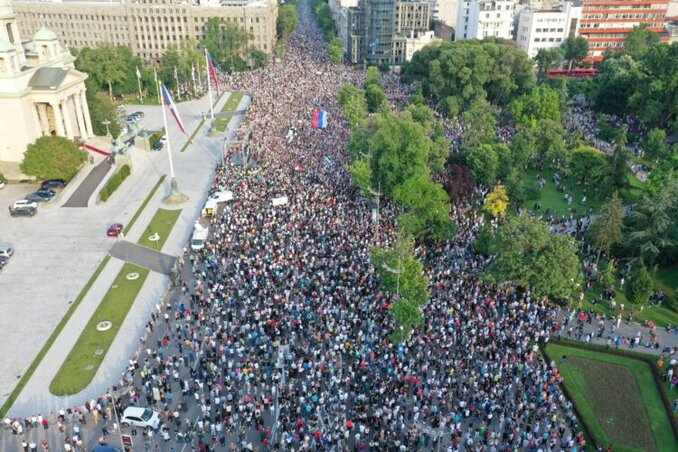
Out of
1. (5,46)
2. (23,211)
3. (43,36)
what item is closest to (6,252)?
(23,211)

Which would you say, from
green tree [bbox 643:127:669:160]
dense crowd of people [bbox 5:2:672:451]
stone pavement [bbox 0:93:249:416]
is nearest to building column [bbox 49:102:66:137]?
stone pavement [bbox 0:93:249:416]

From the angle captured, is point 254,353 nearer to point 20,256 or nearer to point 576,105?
point 20,256

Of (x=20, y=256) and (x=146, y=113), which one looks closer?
(x=20, y=256)

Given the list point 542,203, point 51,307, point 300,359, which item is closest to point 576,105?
point 542,203

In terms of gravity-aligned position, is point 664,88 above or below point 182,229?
above

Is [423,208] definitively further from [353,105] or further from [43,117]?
[43,117]

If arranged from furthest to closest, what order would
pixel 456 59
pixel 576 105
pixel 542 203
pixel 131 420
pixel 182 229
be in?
pixel 576 105
pixel 456 59
pixel 542 203
pixel 182 229
pixel 131 420
